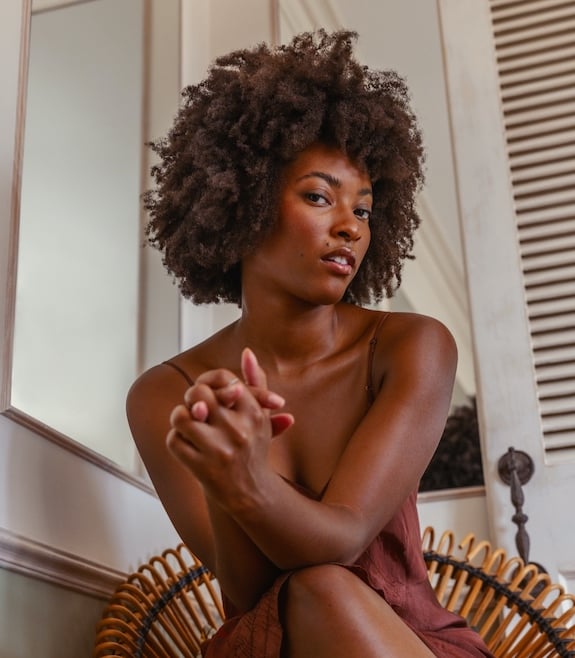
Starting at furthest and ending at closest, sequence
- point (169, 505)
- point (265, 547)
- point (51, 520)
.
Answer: point (51, 520), point (169, 505), point (265, 547)

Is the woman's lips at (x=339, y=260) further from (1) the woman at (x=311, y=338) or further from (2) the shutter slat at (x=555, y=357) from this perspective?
(2) the shutter slat at (x=555, y=357)

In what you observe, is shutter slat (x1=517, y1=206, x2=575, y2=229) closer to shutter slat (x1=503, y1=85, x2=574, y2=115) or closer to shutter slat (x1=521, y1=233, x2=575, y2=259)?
shutter slat (x1=521, y1=233, x2=575, y2=259)

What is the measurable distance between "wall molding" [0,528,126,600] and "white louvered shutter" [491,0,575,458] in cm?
73

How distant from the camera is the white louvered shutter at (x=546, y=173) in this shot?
154 cm

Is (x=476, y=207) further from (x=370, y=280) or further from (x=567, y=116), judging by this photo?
(x=370, y=280)

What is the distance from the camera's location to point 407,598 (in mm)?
983

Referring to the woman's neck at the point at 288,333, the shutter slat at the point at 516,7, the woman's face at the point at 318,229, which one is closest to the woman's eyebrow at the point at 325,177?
the woman's face at the point at 318,229

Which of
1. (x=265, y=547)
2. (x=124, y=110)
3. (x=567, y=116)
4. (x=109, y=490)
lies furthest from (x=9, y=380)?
(x=567, y=116)

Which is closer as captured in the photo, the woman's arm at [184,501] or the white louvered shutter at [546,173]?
the woman's arm at [184,501]

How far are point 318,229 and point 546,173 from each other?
0.77 m

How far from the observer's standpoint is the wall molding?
1044mm

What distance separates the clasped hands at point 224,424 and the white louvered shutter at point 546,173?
939 mm

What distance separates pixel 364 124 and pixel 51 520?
0.62 metres

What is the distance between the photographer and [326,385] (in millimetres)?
1092
